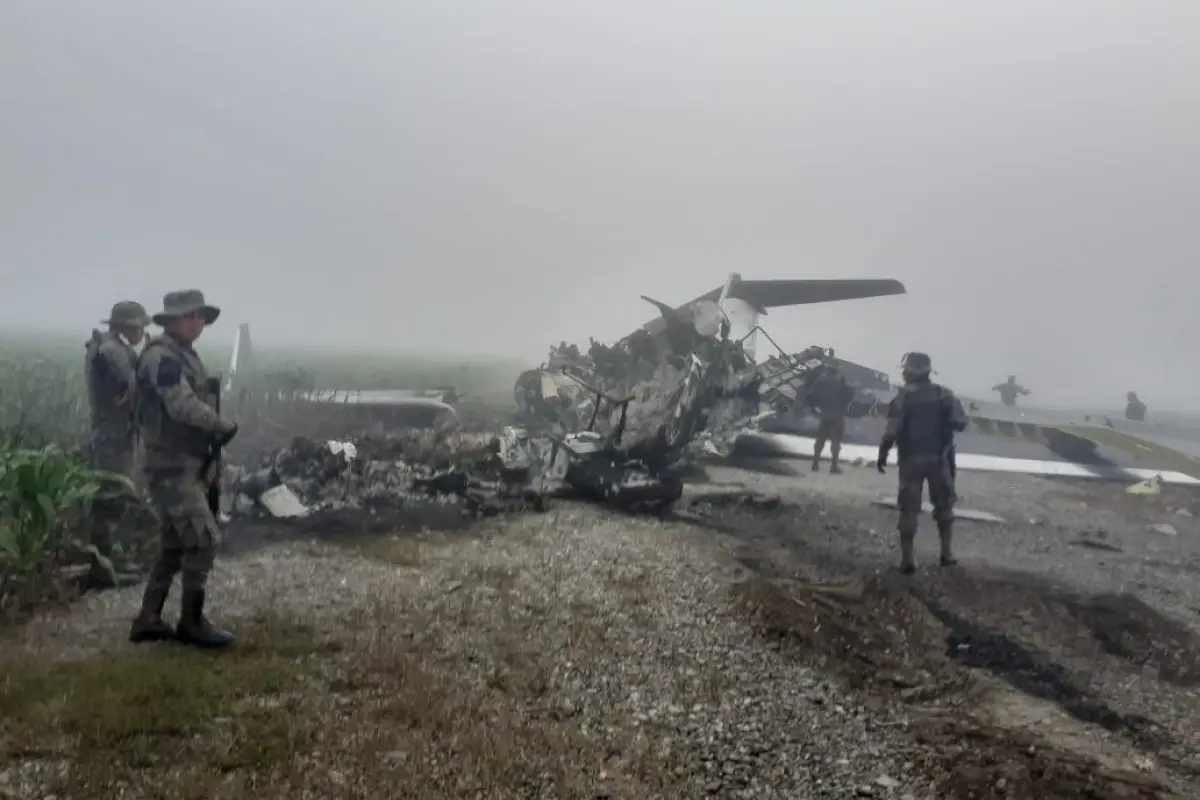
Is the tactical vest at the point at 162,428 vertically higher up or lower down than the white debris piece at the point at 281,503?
higher up

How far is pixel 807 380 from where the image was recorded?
403 inches

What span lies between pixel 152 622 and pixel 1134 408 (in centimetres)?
1605

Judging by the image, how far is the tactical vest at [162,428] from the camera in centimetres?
349

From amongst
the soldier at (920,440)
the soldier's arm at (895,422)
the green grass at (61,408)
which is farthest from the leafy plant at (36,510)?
the soldier at (920,440)

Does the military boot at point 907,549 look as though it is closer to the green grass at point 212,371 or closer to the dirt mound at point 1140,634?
the dirt mound at point 1140,634

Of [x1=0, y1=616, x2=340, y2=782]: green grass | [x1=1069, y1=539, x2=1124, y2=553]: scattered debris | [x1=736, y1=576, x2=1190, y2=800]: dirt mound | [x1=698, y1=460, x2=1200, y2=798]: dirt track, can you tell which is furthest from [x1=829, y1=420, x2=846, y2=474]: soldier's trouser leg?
[x1=0, y1=616, x2=340, y2=782]: green grass

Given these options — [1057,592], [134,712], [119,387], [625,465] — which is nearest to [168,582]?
[134,712]

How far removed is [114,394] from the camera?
5.05 meters

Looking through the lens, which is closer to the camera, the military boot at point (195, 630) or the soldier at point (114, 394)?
the military boot at point (195, 630)

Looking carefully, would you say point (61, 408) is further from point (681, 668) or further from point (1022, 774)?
point (1022, 774)

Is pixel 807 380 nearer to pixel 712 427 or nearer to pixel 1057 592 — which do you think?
pixel 712 427

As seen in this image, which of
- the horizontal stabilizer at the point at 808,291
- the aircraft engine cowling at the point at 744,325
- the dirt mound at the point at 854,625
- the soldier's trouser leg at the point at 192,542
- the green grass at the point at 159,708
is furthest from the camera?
the horizontal stabilizer at the point at 808,291

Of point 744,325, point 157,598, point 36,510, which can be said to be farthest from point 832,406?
point 36,510

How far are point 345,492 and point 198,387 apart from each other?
3466 millimetres
